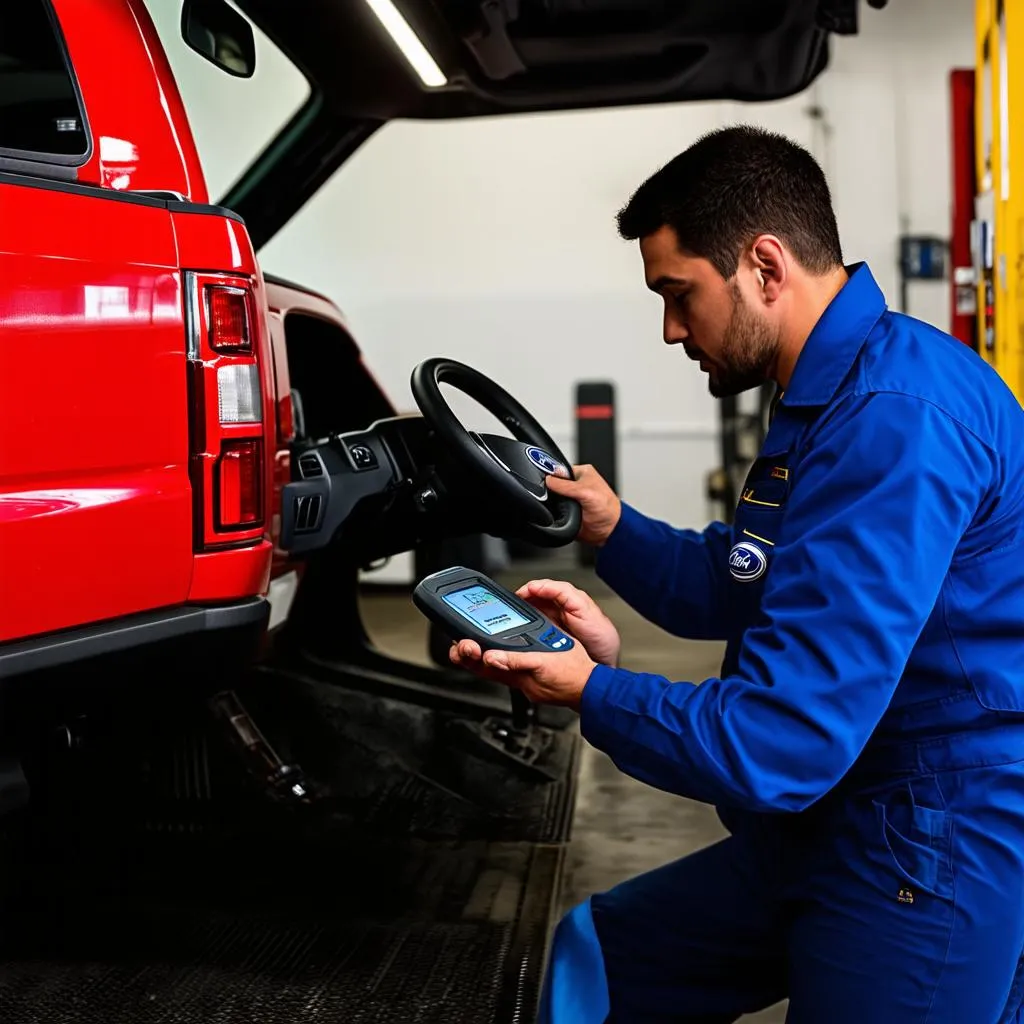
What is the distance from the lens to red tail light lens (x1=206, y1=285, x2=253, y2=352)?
2246 mm

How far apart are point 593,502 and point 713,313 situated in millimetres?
650

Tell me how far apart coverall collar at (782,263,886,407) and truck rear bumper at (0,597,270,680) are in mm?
1191

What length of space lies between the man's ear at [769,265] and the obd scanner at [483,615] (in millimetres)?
529

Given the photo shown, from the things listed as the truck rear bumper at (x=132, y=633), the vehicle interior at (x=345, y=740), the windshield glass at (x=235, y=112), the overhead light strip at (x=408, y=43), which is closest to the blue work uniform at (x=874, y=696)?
the vehicle interior at (x=345, y=740)

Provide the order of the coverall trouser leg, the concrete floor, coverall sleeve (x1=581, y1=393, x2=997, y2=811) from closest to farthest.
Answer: coverall sleeve (x1=581, y1=393, x2=997, y2=811)
the coverall trouser leg
the concrete floor

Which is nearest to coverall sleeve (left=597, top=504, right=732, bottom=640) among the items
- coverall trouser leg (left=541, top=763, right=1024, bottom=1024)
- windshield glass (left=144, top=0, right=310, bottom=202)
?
Answer: coverall trouser leg (left=541, top=763, right=1024, bottom=1024)

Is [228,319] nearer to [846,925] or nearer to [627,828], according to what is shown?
[846,925]

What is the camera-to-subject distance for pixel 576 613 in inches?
69.7

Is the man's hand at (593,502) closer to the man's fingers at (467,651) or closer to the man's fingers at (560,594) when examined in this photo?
the man's fingers at (560,594)

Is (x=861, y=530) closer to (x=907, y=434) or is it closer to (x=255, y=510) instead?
(x=907, y=434)

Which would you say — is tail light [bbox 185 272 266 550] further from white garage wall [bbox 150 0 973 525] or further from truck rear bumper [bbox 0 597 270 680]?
white garage wall [bbox 150 0 973 525]

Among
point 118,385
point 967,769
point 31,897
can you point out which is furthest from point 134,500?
point 967,769

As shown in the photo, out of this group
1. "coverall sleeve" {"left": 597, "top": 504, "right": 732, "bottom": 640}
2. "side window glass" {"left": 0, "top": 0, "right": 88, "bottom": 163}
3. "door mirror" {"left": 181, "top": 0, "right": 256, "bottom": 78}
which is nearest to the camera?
"coverall sleeve" {"left": 597, "top": 504, "right": 732, "bottom": 640}

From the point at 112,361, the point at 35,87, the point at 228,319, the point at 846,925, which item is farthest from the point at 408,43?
the point at 846,925
